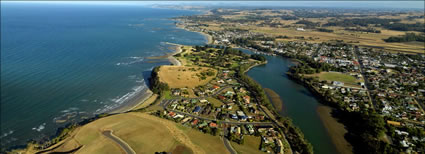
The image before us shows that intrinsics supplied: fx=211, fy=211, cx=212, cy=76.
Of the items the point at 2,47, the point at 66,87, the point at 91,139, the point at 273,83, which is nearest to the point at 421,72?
the point at 273,83

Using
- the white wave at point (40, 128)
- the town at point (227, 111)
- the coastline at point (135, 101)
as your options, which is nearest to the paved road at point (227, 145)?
the town at point (227, 111)

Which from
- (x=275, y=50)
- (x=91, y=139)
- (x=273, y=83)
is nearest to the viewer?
(x=91, y=139)

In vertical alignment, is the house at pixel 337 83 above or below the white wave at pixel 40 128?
above

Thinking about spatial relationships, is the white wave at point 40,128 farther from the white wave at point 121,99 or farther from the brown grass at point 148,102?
the brown grass at point 148,102

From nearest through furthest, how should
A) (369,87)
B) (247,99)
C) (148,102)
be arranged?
(148,102) < (247,99) < (369,87)

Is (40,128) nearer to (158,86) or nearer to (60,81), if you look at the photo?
(60,81)

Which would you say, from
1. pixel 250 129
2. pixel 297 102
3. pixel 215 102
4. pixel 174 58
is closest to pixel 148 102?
pixel 215 102

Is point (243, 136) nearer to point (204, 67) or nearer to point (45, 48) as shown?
point (204, 67)
